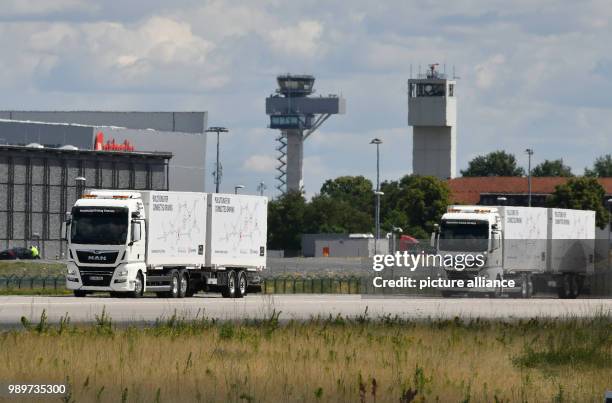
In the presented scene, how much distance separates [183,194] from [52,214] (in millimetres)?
79294

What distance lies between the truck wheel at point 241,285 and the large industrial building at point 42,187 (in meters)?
68.5

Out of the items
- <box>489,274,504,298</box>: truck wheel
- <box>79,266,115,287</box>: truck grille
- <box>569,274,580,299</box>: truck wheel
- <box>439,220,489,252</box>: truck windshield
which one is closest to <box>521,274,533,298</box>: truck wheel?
<box>489,274,504,298</box>: truck wheel

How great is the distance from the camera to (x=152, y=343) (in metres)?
28.0

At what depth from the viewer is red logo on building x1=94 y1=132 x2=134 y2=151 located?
144812 millimetres

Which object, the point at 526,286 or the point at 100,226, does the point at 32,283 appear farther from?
the point at 526,286

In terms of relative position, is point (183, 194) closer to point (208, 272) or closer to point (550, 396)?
point (208, 272)

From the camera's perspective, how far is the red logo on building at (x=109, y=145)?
475ft

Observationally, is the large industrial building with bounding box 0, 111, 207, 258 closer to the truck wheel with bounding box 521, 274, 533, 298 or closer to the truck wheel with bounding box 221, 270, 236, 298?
the truck wheel with bounding box 521, 274, 533, 298

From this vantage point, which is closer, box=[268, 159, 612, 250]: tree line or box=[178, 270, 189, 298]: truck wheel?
box=[178, 270, 189, 298]: truck wheel

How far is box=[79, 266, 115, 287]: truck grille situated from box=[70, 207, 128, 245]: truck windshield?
3.14ft

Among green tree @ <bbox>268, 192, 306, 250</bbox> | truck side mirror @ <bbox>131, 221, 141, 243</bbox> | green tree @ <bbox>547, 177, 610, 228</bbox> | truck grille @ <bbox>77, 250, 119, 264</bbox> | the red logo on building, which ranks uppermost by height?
the red logo on building

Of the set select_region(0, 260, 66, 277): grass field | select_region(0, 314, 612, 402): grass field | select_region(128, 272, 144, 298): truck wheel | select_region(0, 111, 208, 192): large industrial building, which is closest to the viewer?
select_region(0, 314, 612, 402): grass field

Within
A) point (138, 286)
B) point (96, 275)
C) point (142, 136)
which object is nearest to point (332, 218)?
point (142, 136)

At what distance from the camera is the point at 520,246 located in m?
65.6
